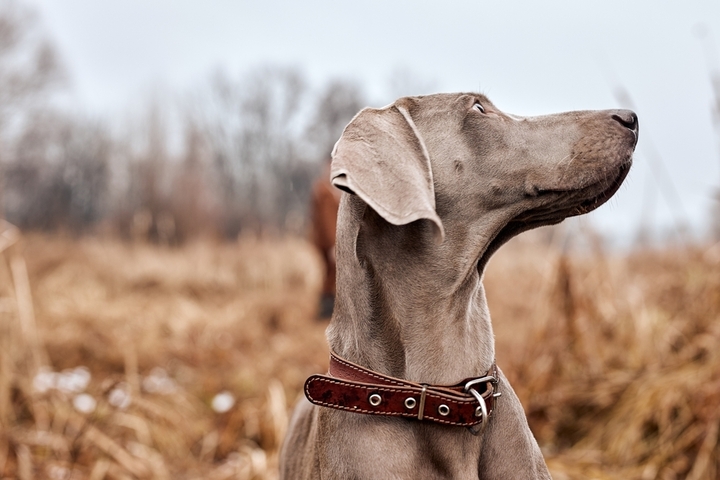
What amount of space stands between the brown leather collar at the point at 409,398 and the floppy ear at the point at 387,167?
0.41 meters

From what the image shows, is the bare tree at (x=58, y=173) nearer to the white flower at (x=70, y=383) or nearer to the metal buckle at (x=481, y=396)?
the white flower at (x=70, y=383)

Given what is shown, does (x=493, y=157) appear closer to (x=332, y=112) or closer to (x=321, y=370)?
(x=321, y=370)

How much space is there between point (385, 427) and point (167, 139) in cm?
2484

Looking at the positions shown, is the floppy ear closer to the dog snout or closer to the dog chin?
the dog chin

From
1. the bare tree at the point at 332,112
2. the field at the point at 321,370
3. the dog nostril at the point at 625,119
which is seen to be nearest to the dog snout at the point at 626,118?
the dog nostril at the point at 625,119

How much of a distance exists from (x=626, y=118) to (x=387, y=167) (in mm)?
727

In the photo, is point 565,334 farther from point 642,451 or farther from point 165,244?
point 165,244

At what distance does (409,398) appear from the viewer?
1.91m

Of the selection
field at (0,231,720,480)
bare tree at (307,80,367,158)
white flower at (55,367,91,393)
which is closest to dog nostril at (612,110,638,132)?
field at (0,231,720,480)

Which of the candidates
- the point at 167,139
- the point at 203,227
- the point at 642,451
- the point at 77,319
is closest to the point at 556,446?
the point at 642,451

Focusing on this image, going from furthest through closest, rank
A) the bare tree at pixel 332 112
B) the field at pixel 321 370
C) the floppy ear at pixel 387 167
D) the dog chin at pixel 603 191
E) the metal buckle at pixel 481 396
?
the bare tree at pixel 332 112
the field at pixel 321 370
the dog chin at pixel 603 191
the metal buckle at pixel 481 396
the floppy ear at pixel 387 167

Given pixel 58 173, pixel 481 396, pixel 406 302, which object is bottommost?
pixel 58 173

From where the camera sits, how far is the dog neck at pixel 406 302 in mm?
2041

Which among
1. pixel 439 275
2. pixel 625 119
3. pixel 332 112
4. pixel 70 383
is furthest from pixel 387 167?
pixel 332 112
